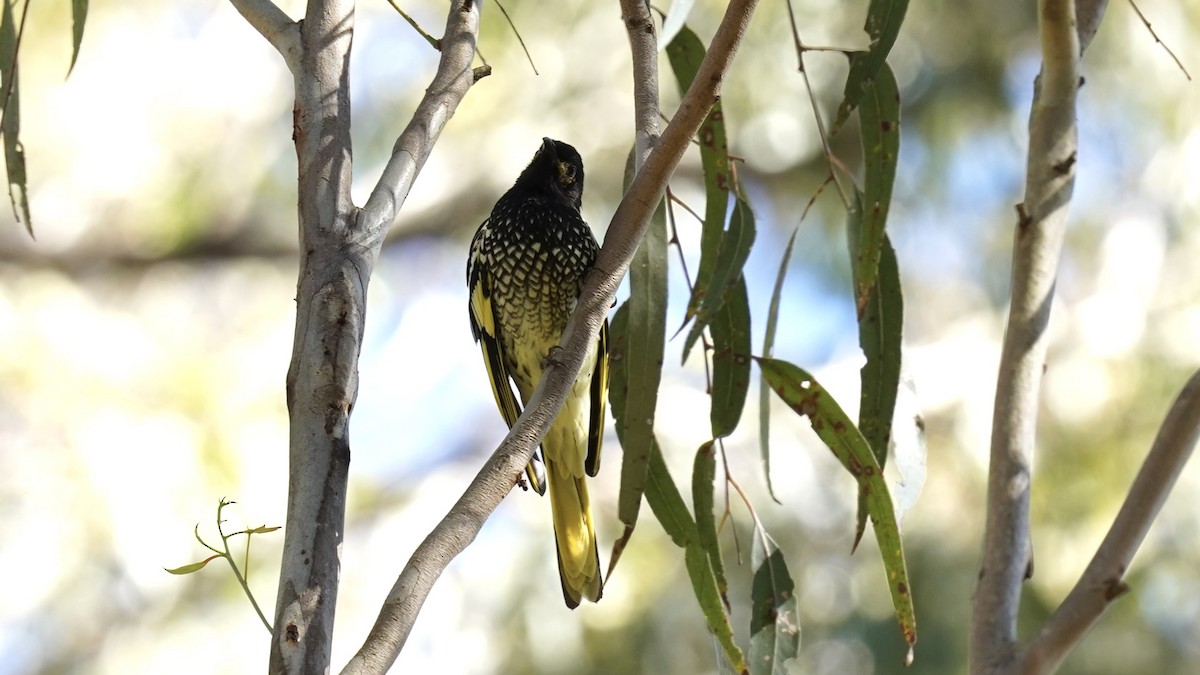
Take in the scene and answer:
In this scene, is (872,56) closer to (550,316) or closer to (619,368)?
(619,368)

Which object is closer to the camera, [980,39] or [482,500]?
[482,500]

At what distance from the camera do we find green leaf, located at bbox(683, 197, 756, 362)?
7.01 feet

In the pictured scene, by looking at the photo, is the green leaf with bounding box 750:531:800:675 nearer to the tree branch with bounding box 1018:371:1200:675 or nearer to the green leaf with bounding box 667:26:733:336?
the green leaf with bounding box 667:26:733:336

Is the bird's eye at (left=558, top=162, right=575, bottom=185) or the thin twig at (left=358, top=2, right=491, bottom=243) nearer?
the thin twig at (left=358, top=2, right=491, bottom=243)

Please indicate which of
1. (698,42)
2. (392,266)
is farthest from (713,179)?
(392,266)

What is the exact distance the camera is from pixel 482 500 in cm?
149

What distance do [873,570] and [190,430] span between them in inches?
124

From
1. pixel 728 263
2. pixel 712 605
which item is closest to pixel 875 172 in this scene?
pixel 728 263

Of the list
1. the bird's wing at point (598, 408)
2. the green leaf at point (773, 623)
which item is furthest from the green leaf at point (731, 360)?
the bird's wing at point (598, 408)

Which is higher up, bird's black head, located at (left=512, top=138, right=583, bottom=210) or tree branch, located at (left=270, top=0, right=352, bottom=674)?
bird's black head, located at (left=512, top=138, right=583, bottom=210)

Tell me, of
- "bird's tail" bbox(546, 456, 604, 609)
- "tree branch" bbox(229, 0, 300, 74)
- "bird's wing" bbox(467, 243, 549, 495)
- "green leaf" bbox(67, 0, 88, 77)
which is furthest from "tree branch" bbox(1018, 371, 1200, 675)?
"bird's wing" bbox(467, 243, 549, 495)

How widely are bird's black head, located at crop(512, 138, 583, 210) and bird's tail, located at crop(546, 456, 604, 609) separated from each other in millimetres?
839

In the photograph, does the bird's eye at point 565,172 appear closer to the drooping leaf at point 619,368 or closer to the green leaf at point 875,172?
the drooping leaf at point 619,368

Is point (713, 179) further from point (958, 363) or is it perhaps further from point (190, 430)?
point (958, 363)
